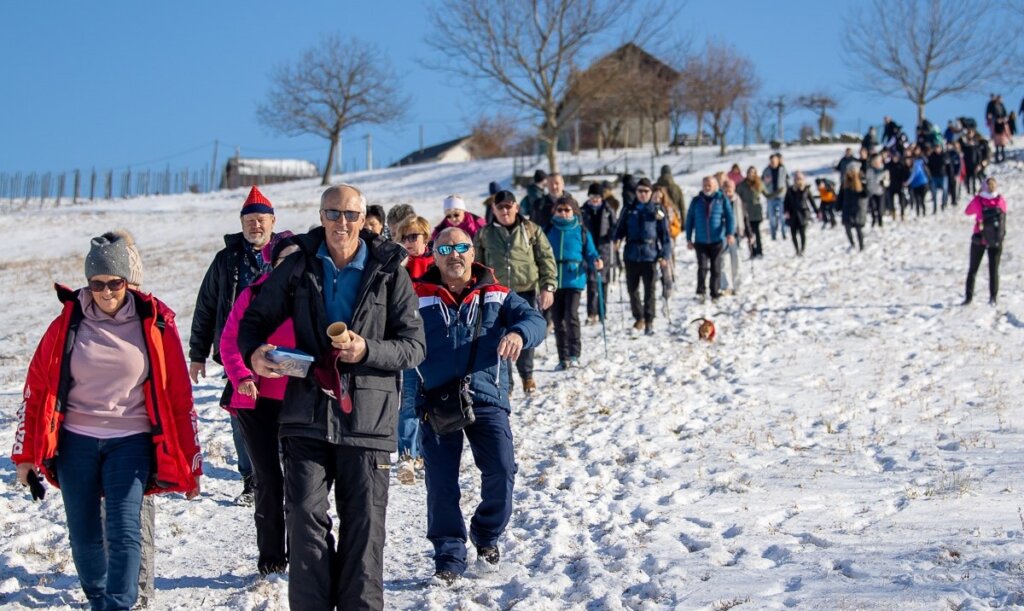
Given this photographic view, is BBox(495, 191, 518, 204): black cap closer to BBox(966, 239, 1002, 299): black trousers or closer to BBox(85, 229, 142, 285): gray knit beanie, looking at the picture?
BBox(85, 229, 142, 285): gray knit beanie

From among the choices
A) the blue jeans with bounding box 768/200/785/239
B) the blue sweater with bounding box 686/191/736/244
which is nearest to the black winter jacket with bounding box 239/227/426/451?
the blue sweater with bounding box 686/191/736/244

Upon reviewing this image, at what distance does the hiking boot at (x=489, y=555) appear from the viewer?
5.58 meters

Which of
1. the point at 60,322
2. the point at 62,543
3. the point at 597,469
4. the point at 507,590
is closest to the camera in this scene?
the point at 60,322

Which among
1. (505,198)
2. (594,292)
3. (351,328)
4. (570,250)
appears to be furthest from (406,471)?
(594,292)

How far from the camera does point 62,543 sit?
6195 mm

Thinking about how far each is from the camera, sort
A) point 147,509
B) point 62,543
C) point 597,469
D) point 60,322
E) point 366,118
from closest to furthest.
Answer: point 60,322
point 147,509
point 62,543
point 597,469
point 366,118

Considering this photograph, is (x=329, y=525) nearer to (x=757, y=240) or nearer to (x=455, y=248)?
(x=455, y=248)

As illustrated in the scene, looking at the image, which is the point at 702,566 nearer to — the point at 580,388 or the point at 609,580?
the point at 609,580

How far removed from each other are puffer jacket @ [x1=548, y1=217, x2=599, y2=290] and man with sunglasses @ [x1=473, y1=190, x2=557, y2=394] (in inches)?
54.2

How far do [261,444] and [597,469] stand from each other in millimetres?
3134

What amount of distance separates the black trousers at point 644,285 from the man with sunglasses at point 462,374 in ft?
23.6

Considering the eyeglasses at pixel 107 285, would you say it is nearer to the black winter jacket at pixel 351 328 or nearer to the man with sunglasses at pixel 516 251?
the black winter jacket at pixel 351 328

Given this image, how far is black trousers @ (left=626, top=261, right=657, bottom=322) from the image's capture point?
12609 millimetres

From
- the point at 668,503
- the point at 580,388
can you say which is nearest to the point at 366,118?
the point at 580,388
